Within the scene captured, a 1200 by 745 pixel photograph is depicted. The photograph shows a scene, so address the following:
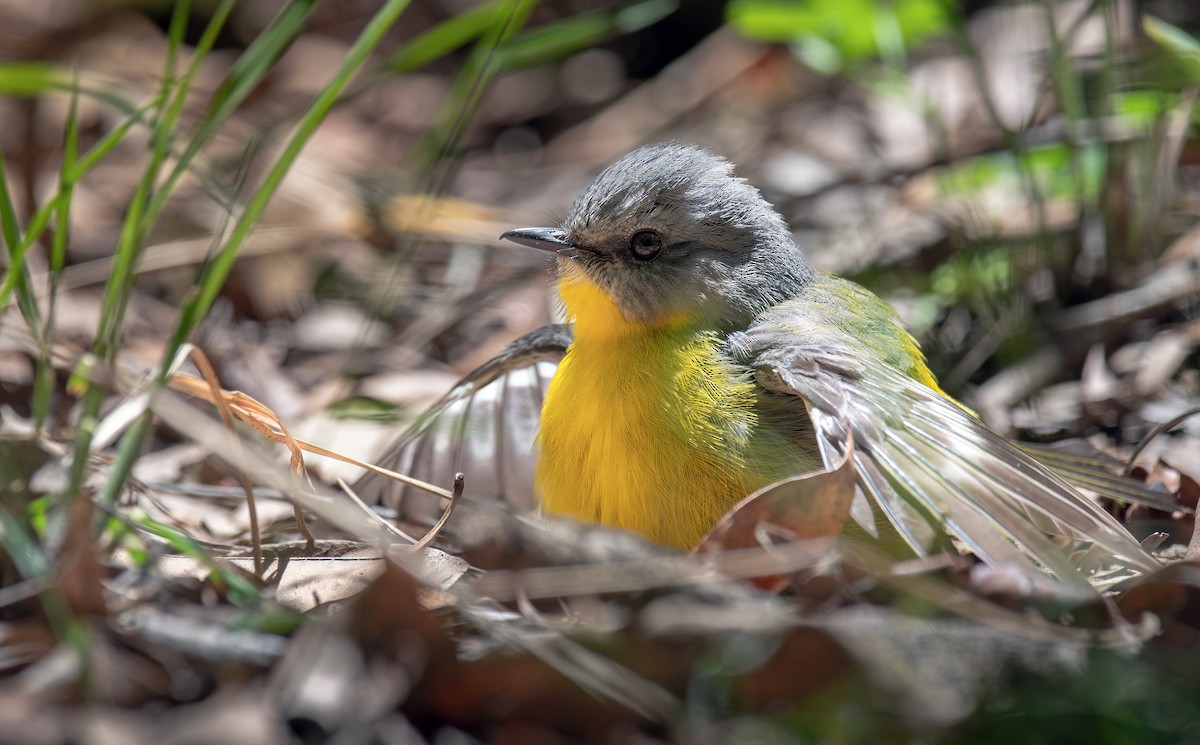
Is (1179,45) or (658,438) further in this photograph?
(1179,45)

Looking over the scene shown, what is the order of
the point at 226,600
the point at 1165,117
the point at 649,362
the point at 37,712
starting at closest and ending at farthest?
1. the point at 37,712
2. the point at 226,600
3. the point at 649,362
4. the point at 1165,117

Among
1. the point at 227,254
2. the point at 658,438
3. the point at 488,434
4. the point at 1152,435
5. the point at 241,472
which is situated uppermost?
the point at 227,254

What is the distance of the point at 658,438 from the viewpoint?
3902 millimetres

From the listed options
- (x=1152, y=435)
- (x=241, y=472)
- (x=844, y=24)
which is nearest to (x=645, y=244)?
(x=241, y=472)

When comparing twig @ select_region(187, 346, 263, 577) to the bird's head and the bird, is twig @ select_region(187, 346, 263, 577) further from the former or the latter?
the bird's head

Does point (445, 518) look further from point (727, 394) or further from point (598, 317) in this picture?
point (598, 317)

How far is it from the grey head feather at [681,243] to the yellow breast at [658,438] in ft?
0.45

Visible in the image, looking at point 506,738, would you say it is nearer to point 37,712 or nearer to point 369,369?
point 37,712

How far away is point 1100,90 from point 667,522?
350cm

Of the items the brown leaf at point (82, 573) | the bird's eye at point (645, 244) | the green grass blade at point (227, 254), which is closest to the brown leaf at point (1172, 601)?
the bird's eye at point (645, 244)

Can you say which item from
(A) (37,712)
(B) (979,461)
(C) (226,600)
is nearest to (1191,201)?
(B) (979,461)

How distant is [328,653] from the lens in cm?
261

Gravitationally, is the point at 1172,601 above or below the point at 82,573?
below

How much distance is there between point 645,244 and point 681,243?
0.14m
